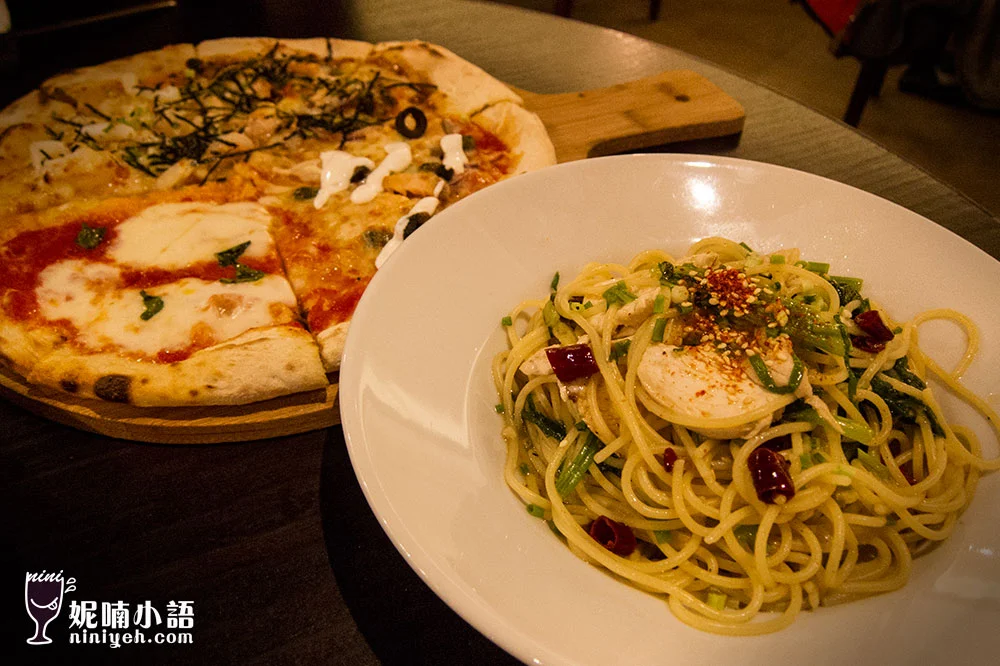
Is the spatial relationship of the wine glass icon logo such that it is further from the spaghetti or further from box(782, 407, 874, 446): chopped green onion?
box(782, 407, 874, 446): chopped green onion

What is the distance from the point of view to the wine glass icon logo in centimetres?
238

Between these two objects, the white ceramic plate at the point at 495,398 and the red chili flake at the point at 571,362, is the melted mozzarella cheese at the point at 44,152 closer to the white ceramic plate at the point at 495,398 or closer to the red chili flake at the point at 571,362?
the white ceramic plate at the point at 495,398

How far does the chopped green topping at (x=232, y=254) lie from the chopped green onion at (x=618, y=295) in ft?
7.09

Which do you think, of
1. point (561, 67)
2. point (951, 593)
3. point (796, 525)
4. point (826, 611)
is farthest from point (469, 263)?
point (561, 67)

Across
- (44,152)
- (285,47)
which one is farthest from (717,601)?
(285,47)

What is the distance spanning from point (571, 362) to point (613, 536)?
27.0 inches

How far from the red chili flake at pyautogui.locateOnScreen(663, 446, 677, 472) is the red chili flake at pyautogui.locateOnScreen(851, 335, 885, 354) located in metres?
0.94

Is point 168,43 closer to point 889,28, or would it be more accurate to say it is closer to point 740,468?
point 740,468

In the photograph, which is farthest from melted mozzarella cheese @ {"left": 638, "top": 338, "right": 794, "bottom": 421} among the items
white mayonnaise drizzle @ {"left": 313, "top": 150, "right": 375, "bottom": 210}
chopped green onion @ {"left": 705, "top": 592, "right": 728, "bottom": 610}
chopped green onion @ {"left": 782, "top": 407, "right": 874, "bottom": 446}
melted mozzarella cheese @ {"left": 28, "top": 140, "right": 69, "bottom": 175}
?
melted mozzarella cheese @ {"left": 28, "top": 140, "right": 69, "bottom": 175}

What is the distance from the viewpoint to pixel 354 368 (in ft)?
7.92

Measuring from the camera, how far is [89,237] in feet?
13.1

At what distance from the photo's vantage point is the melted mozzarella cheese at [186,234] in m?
3.94

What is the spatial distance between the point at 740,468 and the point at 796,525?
0.32 metres

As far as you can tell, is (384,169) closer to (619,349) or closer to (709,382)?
(619,349)
